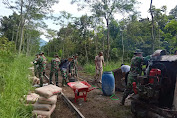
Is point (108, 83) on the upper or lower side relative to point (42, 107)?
upper

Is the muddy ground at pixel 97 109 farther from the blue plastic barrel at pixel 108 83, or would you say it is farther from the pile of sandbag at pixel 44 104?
the pile of sandbag at pixel 44 104

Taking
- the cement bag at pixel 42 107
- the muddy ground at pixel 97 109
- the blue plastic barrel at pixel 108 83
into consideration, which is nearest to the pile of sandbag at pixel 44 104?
the cement bag at pixel 42 107

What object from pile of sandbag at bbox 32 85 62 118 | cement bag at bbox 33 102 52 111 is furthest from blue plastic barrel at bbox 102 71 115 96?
cement bag at bbox 33 102 52 111

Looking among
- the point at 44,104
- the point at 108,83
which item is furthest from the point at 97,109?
the point at 44,104

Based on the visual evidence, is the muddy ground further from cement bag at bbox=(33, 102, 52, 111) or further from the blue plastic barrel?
cement bag at bbox=(33, 102, 52, 111)

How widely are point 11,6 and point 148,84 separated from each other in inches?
662

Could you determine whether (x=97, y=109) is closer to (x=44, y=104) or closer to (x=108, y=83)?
(x=108, y=83)

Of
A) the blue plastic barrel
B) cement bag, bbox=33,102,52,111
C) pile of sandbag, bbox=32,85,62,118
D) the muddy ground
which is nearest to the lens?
pile of sandbag, bbox=32,85,62,118

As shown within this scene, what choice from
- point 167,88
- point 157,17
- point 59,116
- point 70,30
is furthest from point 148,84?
point 70,30

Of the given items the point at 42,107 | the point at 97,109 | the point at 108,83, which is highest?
the point at 108,83

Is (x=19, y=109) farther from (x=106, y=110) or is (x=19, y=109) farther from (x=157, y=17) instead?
(x=157, y=17)

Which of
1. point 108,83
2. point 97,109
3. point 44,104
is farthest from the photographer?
point 108,83

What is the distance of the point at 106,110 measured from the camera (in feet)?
16.1

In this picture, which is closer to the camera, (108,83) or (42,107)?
(42,107)
